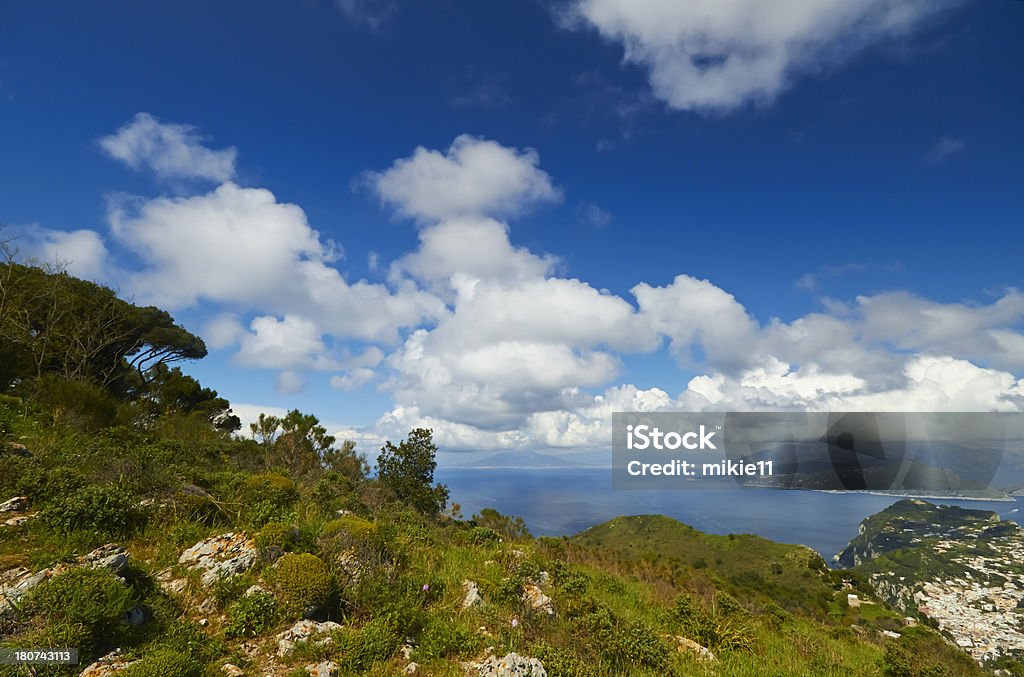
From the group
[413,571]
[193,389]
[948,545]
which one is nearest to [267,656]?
[413,571]

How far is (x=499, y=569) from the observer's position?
11.0 m

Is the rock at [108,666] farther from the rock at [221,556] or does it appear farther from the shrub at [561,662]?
the shrub at [561,662]

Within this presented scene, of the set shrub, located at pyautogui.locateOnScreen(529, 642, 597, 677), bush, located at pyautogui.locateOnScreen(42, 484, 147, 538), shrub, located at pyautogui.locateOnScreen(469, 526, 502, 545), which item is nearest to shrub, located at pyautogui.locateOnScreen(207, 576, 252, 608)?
bush, located at pyautogui.locateOnScreen(42, 484, 147, 538)

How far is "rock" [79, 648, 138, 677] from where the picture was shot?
4929 mm

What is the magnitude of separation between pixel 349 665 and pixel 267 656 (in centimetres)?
113

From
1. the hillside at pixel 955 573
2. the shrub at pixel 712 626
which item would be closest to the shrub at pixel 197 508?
the shrub at pixel 712 626

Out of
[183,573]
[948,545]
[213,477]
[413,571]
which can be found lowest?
[948,545]

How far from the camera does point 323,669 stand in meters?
5.66

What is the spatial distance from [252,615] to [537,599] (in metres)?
5.52

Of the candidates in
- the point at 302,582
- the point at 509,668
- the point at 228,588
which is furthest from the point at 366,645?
the point at 228,588

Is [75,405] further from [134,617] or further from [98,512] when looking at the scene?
[134,617]

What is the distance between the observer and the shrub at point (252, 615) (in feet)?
20.8

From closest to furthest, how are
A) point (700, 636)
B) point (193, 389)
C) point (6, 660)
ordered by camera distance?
point (6, 660) < point (700, 636) < point (193, 389)

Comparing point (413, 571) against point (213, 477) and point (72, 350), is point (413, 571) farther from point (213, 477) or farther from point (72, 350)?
A: point (72, 350)
